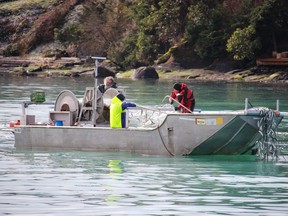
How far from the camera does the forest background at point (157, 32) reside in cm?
8431

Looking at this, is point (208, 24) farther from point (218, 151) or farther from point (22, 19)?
point (218, 151)

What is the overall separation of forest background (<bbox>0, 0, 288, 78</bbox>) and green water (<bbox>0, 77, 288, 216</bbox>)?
5297 centimetres

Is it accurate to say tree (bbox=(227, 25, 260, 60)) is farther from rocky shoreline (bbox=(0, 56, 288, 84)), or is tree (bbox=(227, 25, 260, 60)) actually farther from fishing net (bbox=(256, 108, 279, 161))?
fishing net (bbox=(256, 108, 279, 161))

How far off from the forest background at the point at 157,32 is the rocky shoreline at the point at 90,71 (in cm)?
133

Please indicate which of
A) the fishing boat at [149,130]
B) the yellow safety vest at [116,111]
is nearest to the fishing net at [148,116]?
the fishing boat at [149,130]

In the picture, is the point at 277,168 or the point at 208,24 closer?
the point at 277,168

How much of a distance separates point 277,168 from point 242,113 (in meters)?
1.78

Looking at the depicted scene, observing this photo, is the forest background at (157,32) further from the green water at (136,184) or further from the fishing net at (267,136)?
the fishing net at (267,136)

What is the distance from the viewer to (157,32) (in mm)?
93812

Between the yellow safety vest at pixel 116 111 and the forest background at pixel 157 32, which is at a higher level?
the forest background at pixel 157 32

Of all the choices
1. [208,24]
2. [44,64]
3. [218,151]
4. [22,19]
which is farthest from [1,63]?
[218,151]

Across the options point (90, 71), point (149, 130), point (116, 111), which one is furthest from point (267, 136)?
point (90, 71)

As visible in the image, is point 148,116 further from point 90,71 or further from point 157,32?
point 90,71

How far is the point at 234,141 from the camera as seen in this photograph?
27.4 m
